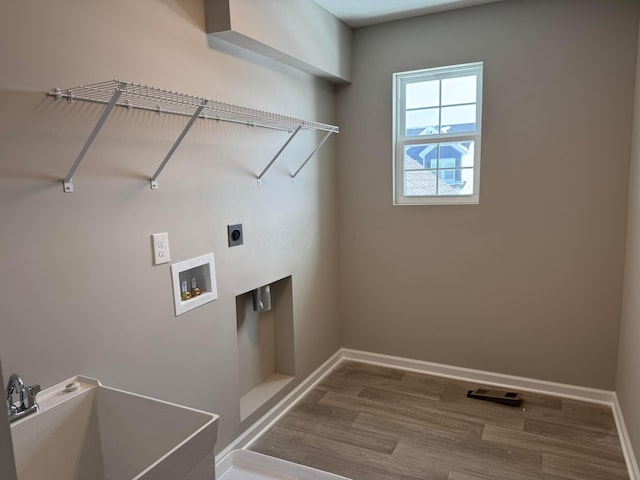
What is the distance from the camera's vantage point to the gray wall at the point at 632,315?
2299 mm

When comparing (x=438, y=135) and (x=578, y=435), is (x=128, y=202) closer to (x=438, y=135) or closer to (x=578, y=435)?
(x=438, y=135)

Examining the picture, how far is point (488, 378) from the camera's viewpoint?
325 cm

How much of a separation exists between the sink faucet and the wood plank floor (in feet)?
4.61

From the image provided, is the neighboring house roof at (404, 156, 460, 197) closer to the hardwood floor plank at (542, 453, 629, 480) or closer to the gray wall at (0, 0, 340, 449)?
the gray wall at (0, 0, 340, 449)

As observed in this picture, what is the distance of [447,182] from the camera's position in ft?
10.7

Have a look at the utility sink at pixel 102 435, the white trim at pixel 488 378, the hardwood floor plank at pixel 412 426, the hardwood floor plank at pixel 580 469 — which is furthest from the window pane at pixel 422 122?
the utility sink at pixel 102 435

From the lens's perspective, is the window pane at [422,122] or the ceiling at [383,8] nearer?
the ceiling at [383,8]

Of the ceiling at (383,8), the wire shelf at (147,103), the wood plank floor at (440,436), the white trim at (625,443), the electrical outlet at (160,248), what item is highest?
the ceiling at (383,8)

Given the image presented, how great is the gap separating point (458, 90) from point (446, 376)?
6.75ft

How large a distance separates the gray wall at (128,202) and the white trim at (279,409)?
84mm

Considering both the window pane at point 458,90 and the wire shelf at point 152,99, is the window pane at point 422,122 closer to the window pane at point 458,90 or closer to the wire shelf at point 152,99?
the window pane at point 458,90

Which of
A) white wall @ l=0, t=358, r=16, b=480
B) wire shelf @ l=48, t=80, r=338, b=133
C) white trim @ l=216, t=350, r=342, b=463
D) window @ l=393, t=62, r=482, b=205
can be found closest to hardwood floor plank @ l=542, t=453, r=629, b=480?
white trim @ l=216, t=350, r=342, b=463

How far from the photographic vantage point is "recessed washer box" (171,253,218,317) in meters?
2.06

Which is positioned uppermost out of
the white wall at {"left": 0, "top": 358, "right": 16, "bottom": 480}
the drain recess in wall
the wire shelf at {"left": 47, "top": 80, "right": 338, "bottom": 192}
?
the wire shelf at {"left": 47, "top": 80, "right": 338, "bottom": 192}
